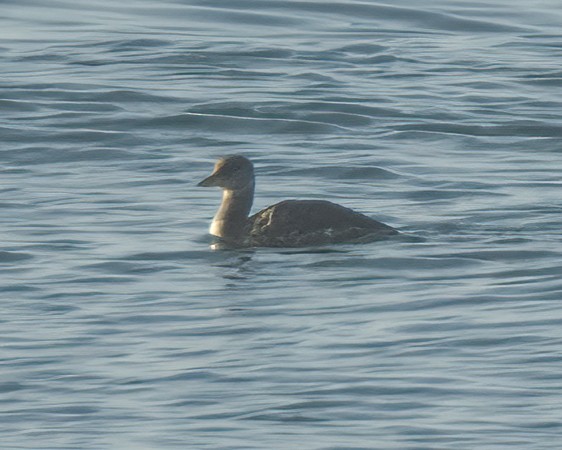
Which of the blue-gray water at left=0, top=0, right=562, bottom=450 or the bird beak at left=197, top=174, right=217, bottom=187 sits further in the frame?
the bird beak at left=197, top=174, right=217, bottom=187

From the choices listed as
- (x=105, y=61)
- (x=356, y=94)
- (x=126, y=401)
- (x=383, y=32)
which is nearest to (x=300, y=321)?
(x=126, y=401)

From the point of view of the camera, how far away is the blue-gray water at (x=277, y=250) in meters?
10.6

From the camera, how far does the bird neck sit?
15602 mm

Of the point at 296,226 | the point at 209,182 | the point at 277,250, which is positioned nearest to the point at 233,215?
the point at 209,182

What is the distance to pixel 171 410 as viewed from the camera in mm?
10516

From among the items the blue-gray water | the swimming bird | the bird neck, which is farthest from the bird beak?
the blue-gray water

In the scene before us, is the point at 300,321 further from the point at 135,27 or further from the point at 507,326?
the point at 135,27

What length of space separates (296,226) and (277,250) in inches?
11.1

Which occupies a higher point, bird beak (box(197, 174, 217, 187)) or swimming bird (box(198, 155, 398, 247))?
bird beak (box(197, 174, 217, 187))

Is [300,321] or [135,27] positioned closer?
[300,321]

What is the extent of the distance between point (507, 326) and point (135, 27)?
1743 cm

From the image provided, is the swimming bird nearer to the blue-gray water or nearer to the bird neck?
A: the bird neck

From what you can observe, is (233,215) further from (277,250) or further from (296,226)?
(296,226)

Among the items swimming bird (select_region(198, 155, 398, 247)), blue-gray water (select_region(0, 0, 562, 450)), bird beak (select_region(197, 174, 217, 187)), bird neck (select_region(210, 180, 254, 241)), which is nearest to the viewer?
blue-gray water (select_region(0, 0, 562, 450))
